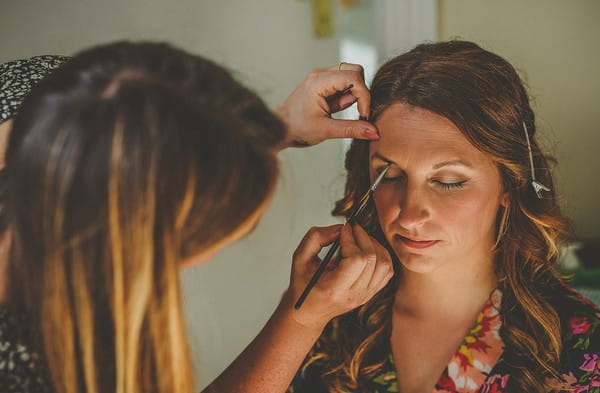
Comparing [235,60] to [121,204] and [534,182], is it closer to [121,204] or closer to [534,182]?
[534,182]

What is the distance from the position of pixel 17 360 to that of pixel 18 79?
49cm

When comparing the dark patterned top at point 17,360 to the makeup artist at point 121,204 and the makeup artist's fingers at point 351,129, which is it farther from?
the makeup artist's fingers at point 351,129

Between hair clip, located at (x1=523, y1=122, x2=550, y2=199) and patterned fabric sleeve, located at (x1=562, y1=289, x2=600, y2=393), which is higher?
hair clip, located at (x1=523, y1=122, x2=550, y2=199)

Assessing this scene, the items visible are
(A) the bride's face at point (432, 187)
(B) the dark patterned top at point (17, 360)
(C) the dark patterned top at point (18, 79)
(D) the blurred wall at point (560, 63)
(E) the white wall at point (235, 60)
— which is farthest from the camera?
(D) the blurred wall at point (560, 63)

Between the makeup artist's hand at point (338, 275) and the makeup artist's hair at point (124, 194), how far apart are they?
0.97 ft

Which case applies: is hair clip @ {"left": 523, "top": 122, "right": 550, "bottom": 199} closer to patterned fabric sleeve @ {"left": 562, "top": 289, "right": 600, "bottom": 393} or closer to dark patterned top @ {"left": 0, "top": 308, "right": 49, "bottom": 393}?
patterned fabric sleeve @ {"left": 562, "top": 289, "right": 600, "bottom": 393}

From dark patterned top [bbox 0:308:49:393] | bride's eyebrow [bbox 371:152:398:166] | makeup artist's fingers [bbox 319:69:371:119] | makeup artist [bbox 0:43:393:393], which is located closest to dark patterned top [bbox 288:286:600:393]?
bride's eyebrow [bbox 371:152:398:166]

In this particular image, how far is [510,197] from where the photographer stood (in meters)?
1.19

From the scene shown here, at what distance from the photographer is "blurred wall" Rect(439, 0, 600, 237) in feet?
5.99

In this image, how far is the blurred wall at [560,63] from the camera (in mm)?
1827

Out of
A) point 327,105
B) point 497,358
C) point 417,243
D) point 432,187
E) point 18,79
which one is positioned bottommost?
point 497,358

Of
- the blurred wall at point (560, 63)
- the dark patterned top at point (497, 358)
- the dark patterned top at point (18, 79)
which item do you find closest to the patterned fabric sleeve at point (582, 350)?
the dark patterned top at point (497, 358)

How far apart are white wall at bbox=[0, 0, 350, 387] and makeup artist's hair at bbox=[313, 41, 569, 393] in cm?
36

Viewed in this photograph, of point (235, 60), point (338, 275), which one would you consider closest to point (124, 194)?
point (338, 275)
